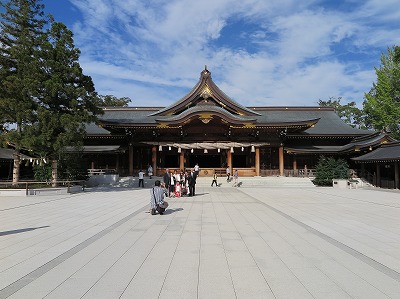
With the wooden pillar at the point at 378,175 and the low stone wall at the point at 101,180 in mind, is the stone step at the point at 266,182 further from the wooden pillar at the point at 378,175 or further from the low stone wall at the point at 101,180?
the low stone wall at the point at 101,180

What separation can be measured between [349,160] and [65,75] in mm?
29274

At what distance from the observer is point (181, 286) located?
4.29 m

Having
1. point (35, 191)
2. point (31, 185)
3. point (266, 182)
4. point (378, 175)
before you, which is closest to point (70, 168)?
point (31, 185)

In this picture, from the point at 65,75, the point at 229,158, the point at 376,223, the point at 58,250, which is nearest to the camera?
the point at 58,250

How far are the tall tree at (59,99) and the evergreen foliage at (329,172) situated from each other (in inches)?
822

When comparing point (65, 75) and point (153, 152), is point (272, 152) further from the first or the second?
point (65, 75)

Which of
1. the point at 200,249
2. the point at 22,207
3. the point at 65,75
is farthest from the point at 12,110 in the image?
the point at 200,249

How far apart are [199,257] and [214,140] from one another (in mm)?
26034

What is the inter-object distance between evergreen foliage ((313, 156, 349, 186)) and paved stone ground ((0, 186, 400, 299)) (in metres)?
18.5

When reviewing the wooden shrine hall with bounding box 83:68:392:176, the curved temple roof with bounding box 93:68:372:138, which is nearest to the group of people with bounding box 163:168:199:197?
the wooden shrine hall with bounding box 83:68:392:176

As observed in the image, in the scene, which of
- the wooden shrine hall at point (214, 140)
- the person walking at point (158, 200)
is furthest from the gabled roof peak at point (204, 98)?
the person walking at point (158, 200)

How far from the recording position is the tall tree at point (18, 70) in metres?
17.7

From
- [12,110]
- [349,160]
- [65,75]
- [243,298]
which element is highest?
[65,75]

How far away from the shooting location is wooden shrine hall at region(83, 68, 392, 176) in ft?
98.5
